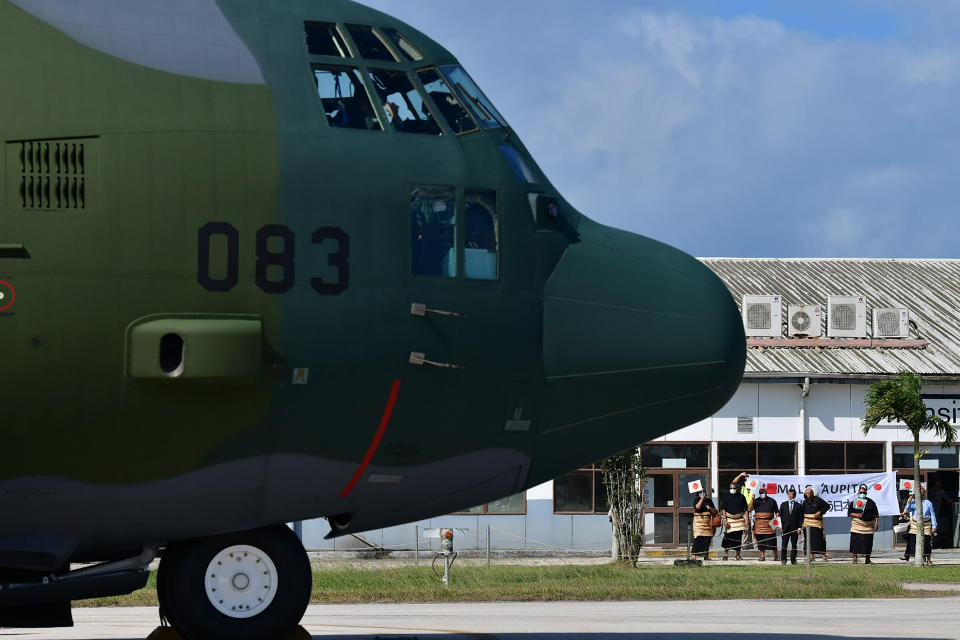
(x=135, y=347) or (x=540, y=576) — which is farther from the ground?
(x=135, y=347)

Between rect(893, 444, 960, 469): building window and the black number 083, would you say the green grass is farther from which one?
rect(893, 444, 960, 469): building window

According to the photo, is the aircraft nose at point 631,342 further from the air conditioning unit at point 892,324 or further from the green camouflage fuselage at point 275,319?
the air conditioning unit at point 892,324

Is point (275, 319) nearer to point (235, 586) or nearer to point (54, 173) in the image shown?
point (54, 173)

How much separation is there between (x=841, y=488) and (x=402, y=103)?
28516 millimetres

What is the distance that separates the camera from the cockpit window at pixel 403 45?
1102 centimetres

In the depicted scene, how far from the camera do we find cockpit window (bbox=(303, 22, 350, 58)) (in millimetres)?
10719

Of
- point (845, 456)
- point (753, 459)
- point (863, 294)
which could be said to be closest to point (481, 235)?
point (753, 459)

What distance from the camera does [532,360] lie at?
10.8 metres

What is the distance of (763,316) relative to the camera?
41625 mm

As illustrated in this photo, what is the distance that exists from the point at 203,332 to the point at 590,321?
3.18m

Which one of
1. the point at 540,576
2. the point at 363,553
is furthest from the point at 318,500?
the point at 363,553

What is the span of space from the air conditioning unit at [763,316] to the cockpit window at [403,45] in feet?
104

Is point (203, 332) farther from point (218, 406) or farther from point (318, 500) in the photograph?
point (318, 500)

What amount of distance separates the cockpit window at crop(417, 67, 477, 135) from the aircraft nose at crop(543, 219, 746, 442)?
1375 millimetres
